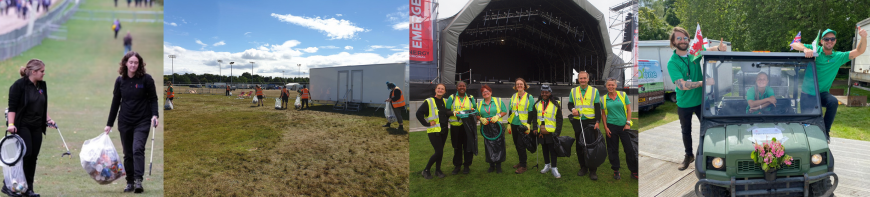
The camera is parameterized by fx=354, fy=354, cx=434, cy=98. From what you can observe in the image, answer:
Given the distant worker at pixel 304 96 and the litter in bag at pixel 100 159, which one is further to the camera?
the distant worker at pixel 304 96

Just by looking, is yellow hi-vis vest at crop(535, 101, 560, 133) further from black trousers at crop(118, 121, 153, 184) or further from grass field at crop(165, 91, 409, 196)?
black trousers at crop(118, 121, 153, 184)

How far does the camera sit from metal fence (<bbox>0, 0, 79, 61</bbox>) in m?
3.43

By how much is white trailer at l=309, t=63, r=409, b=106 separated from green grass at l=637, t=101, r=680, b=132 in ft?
16.4

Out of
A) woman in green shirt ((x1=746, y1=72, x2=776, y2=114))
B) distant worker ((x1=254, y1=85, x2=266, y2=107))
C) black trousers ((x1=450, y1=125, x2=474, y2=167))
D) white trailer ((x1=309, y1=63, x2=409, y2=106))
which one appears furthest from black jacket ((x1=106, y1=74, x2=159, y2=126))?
woman in green shirt ((x1=746, y1=72, x2=776, y2=114))

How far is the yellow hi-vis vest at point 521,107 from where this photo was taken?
10.1ft

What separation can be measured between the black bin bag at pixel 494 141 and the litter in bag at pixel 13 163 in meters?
4.33

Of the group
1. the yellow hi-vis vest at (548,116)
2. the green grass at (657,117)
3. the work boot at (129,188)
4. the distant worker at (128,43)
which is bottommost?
the work boot at (129,188)

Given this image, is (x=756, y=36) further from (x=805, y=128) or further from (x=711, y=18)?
(x=805, y=128)

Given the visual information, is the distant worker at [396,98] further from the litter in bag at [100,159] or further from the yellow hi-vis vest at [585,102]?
the litter in bag at [100,159]

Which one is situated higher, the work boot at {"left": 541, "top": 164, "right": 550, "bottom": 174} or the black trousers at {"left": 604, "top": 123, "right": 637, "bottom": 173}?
the black trousers at {"left": 604, "top": 123, "right": 637, "bottom": 173}

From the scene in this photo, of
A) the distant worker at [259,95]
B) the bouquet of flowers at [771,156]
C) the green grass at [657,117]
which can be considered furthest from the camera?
the green grass at [657,117]

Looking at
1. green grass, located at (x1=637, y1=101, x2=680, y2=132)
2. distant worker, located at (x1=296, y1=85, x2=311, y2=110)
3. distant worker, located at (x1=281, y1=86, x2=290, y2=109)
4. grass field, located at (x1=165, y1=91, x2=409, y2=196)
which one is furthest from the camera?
green grass, located at (x1=637, y1=101, x2=680, y2=132)

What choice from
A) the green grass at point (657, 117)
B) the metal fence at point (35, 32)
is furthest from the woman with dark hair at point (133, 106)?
the green grass at point (657, 117)

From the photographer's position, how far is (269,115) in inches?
203
